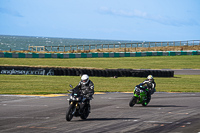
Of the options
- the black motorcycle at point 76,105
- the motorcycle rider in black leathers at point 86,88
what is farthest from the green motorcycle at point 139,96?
the black motorcycle at point 76,105

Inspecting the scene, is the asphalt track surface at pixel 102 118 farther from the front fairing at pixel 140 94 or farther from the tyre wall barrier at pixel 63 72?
the tyre wall barrier at pixel 63 72

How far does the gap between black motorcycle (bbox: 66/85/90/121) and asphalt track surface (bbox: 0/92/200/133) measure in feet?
0.74

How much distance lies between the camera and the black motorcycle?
1227 cm

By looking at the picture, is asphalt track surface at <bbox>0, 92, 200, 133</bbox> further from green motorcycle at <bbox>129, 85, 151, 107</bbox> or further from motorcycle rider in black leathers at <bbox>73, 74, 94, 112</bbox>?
motorcycle rider in black leathers at <bbox>73, 74, 94, 112</bbox>

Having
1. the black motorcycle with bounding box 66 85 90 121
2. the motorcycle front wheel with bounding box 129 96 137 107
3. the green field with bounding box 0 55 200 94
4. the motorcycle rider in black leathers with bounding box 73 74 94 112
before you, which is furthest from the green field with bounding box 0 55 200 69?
the black motorcycle with bounding box 66 85 90 121

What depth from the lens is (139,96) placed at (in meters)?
17.3

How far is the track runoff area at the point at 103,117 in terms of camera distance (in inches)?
439

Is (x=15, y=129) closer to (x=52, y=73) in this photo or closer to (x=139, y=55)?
(x=52, y=73)

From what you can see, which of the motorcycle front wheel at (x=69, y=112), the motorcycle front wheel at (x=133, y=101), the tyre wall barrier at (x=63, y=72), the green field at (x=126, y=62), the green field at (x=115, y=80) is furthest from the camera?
the green field at (x=126, y=62)

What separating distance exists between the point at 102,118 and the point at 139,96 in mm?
4369

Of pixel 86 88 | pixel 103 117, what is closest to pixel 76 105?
pixel 86 88

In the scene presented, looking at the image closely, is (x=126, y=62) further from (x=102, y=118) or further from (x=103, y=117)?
(x=102, y=118)

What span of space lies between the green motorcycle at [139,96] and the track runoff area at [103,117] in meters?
0.38

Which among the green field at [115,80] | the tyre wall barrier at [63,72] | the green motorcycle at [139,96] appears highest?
the green motorcycle at [139,96]
